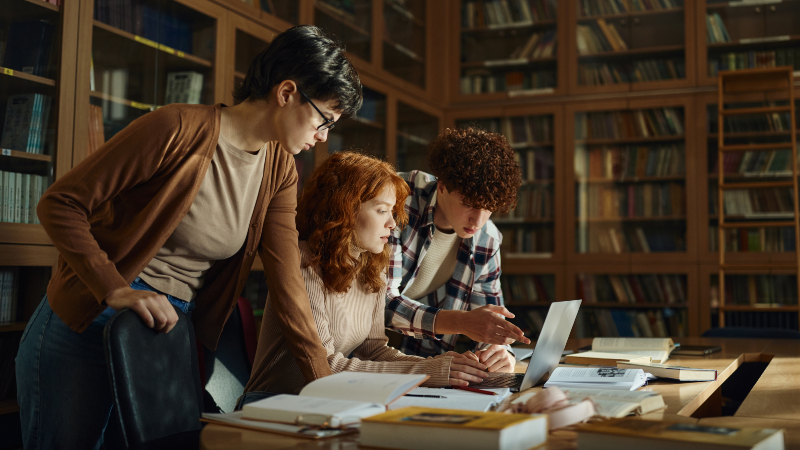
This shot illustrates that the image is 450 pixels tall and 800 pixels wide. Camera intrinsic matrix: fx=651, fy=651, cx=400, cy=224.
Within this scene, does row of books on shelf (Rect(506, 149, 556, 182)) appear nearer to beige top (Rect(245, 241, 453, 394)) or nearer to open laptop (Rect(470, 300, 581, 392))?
beige top (Rect(245, 241, 453, 394))

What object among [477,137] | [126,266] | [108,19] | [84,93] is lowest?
[126,266]

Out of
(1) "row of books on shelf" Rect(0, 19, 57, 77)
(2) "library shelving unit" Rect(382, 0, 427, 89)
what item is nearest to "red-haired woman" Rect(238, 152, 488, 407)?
(1) "row of books on shelf" Rect(0, 19, 57, 77)

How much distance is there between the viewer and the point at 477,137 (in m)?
1.91

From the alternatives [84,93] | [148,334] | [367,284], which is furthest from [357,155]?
[84,93]

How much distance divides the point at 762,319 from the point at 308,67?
154 inches

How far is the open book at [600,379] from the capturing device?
4.33ft

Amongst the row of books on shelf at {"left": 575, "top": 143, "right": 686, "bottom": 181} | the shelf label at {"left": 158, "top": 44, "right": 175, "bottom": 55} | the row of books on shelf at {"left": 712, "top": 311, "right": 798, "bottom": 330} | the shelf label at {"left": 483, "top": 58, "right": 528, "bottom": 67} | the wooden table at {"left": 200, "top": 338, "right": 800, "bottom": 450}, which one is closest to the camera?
the wooden table at {"left": 200, "top": 338, "right": 800, "bottom": 450}

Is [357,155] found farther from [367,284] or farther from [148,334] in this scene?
[148,334]

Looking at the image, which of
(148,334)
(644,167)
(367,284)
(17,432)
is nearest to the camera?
(148,334)

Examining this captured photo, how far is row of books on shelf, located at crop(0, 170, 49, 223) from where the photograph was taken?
2.17 m

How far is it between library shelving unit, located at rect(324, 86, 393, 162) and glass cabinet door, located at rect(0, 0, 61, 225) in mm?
1599

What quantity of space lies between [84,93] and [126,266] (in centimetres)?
142

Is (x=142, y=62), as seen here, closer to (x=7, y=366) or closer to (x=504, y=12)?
(x=7, y=366)

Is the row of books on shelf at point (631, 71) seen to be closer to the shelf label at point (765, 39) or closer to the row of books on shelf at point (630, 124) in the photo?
the row of books on shelf at point (630, 124)
